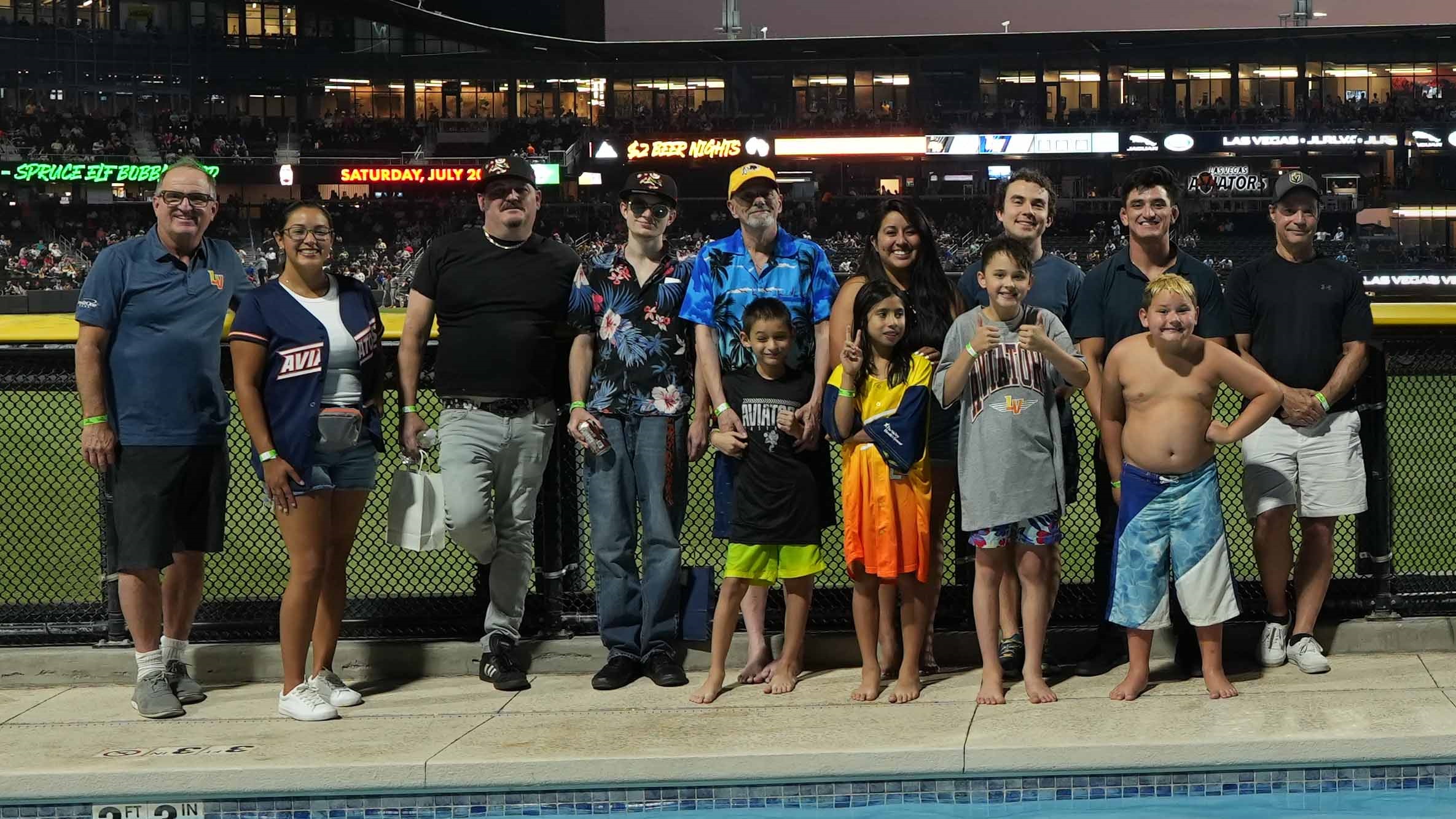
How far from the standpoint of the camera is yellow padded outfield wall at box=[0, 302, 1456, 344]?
1162cm

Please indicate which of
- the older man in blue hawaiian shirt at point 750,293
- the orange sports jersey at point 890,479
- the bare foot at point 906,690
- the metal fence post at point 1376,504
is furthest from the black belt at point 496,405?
the metal fence post at point 1376,504

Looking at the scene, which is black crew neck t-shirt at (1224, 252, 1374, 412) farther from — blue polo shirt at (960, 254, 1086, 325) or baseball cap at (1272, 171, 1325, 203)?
blue polo shirt at (960, 254, 1086, 325)

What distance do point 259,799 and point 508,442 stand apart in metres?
1.61

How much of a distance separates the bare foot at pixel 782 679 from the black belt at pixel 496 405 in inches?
53.3

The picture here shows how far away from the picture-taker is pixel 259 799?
4551 millimetres

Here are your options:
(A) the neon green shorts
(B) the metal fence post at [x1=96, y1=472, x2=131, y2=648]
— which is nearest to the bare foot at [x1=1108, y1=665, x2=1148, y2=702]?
(A) the neon green shorts

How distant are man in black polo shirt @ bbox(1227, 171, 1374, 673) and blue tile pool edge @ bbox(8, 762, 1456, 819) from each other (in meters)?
1.04

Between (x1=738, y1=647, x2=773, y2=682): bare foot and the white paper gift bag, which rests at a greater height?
the white paper gift bag

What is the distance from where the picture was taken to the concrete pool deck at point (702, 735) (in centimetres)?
455

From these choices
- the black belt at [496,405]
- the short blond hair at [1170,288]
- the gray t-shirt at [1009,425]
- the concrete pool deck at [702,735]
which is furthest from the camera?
the black belt at [496,405]

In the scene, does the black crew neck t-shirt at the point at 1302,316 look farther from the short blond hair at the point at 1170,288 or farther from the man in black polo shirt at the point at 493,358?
the man in black polo shirt at the point at 493,358

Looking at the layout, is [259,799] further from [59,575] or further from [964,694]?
[59,575]

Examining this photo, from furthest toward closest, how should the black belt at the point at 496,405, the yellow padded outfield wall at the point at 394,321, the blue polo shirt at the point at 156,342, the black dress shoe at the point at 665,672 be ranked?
the yellow padded outfield wall at the point at 394,321, the black dress shoe at the point at 665,672, the black belt at the point at 496,405, the blue polo shirt at the point at 156,342

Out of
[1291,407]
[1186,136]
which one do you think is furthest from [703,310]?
[1186,136]
